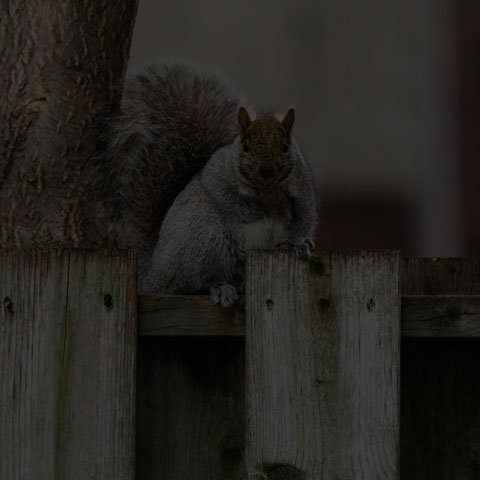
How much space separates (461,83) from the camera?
4.35 metres

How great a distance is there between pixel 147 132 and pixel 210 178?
23cm

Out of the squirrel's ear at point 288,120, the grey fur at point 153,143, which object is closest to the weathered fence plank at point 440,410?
the squirrel's ear at point 288,120

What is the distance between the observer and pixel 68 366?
1.39 meters

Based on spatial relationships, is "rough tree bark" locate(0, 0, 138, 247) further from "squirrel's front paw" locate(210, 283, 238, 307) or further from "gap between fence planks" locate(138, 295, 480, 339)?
"gap between fence planks" locate(138, 295, 480, 339)

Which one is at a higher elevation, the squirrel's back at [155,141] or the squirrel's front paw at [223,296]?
the squirrel's back at [155,141]

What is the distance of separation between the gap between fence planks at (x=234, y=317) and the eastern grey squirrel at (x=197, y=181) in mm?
203

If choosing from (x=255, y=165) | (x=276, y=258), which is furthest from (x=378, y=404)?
(x=255, y=165)

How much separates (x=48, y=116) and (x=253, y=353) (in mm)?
892

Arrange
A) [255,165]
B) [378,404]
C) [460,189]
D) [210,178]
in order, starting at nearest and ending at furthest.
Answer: [378,404] → [255,165] → [210,178] → [460,189]

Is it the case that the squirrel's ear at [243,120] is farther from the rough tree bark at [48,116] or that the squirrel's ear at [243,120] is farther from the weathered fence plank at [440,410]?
the weathered fence plank at [440,410]

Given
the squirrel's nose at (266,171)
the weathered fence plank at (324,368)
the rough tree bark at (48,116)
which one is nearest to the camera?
the weathered fence plank at (324,368)

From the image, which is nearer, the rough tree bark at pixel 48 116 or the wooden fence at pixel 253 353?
the wooden fence at pixel 253 353

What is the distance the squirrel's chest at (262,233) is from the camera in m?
1.90

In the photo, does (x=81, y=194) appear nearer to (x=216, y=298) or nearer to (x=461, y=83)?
(x=216, y=298)
